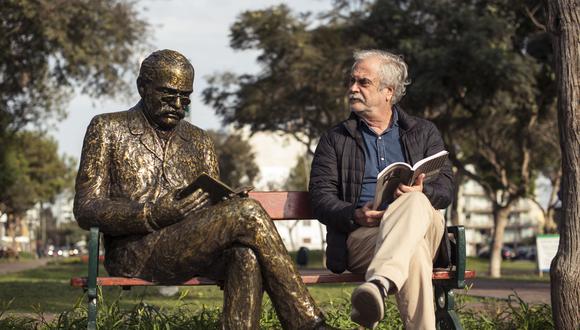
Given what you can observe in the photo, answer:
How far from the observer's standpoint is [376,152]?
5590mm

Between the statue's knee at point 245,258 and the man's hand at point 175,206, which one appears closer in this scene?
the statue's knee at point 245,258

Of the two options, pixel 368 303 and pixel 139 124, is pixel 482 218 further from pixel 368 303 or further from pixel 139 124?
pixel 368 303

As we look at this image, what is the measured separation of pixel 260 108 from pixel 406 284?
25916 millimetres

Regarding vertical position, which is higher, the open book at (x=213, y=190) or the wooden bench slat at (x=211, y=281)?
the open book at (x=213, y=190)

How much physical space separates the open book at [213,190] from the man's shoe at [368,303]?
830mm

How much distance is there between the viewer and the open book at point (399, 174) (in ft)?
15.9

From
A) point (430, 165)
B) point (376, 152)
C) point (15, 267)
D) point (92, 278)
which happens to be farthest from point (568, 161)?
point (15, 267)

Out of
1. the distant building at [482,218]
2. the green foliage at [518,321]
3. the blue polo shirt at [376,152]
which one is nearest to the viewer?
the blue polo shirt at [376,152]

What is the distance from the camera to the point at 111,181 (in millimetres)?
5305

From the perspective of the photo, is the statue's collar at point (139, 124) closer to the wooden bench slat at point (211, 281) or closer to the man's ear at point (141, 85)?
the man's ear at point (141, 85)

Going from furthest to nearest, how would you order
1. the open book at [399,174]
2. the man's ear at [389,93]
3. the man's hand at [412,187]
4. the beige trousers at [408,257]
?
the man's ear at [389,93] → the man's hand at [412,187] → the open book at [399,174] → the beige trousers at [408,257]

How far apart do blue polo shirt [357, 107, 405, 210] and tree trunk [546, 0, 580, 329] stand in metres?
1.48

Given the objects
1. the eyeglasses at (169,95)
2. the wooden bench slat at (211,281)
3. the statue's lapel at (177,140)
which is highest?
the eyeglasses at (169,95)

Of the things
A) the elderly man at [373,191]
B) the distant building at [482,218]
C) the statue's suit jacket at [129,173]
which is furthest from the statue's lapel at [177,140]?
the distant building at [482,218]
